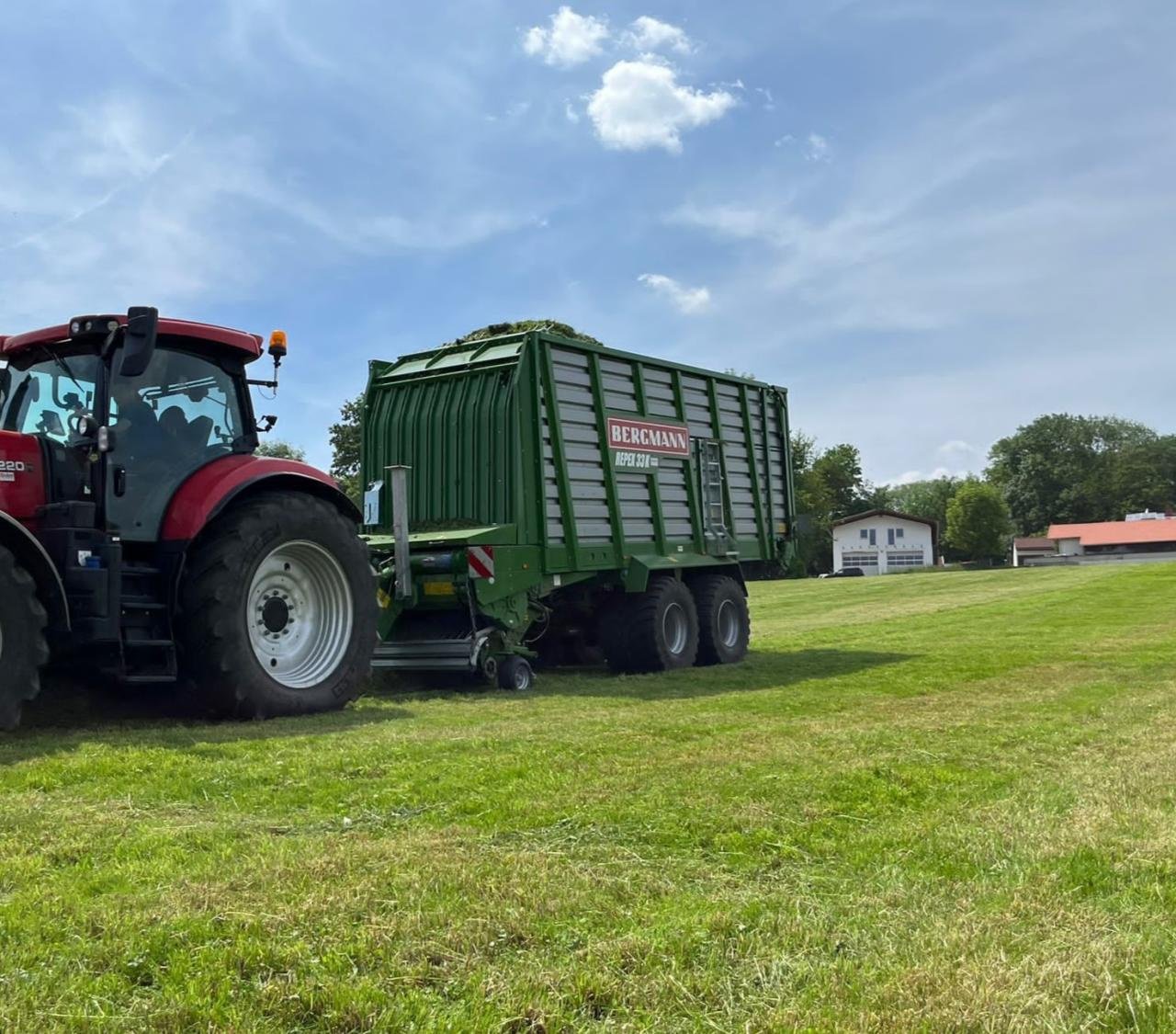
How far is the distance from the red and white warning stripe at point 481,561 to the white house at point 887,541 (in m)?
72.7

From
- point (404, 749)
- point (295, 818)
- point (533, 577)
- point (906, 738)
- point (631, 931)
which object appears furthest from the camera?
point (533, 577)

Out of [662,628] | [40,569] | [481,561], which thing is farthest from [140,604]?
[662,628]

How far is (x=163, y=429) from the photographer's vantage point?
7.40 meters

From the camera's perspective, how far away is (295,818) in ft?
14.0

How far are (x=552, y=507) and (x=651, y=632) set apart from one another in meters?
1.73

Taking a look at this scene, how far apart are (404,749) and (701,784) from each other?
5.39ft

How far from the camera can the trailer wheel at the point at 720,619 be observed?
1291 cm

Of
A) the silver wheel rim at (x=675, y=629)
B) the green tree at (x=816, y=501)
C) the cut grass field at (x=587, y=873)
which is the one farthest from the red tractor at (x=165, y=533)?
the green tree at (x=816, y=501)

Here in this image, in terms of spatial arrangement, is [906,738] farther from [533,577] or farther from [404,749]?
A: [533,577]

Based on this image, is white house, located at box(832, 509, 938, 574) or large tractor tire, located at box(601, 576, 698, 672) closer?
large tractor tire, located at box(601, 576, 698, 672)

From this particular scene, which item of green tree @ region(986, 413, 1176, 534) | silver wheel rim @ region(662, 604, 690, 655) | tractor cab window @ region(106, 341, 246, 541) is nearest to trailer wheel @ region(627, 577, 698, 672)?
silver wheel rim @ region(662, 604, 690, 655)

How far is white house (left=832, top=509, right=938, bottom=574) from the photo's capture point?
80812mm

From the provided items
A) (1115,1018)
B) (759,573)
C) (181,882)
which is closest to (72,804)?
(181,882)

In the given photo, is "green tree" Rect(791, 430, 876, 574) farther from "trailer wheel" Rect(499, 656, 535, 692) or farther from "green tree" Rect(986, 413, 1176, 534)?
"trailer wheel" Rect(499, 656, 535, 692)
